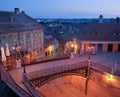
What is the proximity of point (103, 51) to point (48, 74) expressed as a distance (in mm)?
15655

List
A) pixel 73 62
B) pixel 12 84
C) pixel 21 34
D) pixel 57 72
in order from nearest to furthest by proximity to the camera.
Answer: pixel 12 84
pixel 57 72
pixel 73 62
pixel 21 34

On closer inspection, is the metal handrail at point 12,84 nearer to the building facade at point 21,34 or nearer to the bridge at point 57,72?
the bridge at point 57,72

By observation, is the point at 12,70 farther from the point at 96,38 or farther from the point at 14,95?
the point at 96,38

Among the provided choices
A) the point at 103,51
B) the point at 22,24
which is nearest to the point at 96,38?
the point at 103,51

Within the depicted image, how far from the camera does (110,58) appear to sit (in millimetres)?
30125

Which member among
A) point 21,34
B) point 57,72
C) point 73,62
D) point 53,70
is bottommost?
point 57,72

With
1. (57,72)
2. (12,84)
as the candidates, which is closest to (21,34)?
(57,72)

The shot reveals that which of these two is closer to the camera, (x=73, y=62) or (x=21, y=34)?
(x=73, y=62)

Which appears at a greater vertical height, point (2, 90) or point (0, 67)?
point (0, 67)

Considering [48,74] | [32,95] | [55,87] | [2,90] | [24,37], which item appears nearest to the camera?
[32,95]

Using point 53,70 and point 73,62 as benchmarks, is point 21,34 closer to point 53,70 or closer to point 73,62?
point 73,62

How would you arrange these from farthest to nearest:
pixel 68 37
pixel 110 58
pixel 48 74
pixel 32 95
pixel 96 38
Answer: pixel 68 37, pixel 96 38, pixel 110 58, pixel 48 74, pixel 32 95

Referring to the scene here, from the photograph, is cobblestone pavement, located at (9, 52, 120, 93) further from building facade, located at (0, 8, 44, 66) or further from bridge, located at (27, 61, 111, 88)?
building facade, located at (0, 8, 44, 66)

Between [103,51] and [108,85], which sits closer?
[108,85]
